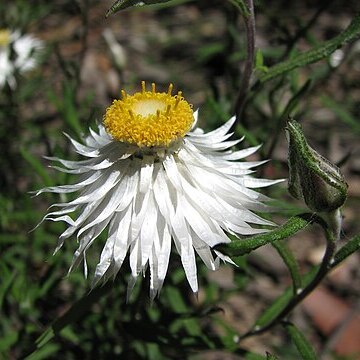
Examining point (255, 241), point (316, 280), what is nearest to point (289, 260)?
point (316, 280)

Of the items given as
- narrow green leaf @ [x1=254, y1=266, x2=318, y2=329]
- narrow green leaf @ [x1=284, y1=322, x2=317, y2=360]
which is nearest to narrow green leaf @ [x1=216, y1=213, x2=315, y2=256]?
narrow green leaf @ [x1=284, y1=322, x2=317, y2=360]

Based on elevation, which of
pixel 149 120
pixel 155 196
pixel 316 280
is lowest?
pixel 316 280

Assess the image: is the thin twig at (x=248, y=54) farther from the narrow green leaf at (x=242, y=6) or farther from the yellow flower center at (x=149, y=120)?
the yellow flower center at (x=149, y=120)

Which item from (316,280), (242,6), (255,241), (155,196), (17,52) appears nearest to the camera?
(255,241)

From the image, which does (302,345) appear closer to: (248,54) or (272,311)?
(272,311)

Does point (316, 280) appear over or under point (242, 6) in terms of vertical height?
under
